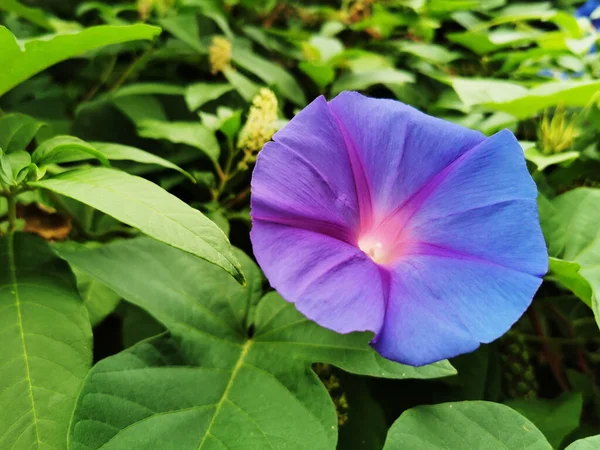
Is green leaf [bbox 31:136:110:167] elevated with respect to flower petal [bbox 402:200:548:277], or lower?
elevated

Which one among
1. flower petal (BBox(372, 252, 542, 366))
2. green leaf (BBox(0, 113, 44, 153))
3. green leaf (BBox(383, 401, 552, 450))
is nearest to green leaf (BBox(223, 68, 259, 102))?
green leaf (BBox(0, 113, 44, 153))

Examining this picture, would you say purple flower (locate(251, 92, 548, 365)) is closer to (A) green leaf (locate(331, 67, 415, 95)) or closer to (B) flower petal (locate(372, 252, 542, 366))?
(B) flower petal (locate(372, 252, 542, 366))

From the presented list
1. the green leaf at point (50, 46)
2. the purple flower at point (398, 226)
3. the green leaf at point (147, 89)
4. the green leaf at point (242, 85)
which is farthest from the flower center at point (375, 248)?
the green leaf at point (147, 89)

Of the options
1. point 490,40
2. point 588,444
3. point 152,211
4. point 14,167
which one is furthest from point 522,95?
point 14,167

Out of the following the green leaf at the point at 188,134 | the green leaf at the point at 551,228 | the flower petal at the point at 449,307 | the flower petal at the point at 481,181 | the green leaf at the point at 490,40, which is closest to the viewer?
the flower petal at the point at 449,307

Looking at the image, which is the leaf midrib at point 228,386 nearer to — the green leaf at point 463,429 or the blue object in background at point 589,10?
the green leaf at point 463,429

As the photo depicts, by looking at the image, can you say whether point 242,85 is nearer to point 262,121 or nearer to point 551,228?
point 262,121
